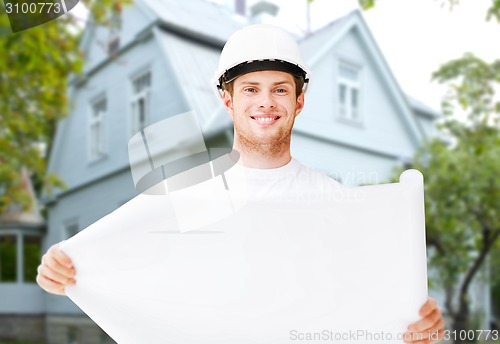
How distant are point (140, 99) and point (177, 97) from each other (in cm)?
71

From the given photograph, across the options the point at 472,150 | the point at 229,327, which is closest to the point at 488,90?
the point at 472,150

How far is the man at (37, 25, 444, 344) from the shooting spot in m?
0.78

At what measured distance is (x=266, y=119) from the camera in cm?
80

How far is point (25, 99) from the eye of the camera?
179 inches

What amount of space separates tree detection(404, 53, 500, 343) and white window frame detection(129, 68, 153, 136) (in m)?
2.40

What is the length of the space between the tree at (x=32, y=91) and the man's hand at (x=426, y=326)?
10.3 ft

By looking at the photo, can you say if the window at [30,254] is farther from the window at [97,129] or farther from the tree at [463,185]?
the tree at [463,185]

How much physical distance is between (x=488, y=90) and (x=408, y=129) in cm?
78

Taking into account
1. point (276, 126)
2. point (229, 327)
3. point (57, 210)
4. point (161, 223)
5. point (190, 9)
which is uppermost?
point (190, 9)

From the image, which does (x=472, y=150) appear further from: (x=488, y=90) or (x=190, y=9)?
(x=190, y=9)

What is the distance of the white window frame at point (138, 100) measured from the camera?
16.8ft

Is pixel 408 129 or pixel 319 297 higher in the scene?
pixel 408 129

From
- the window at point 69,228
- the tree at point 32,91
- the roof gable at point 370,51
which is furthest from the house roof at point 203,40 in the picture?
the window at point 69,228

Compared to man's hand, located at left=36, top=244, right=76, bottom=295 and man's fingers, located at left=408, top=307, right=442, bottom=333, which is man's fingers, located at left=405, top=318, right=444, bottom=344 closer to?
man's fingers, located at left=408, top=307, right=442, bottom=333
